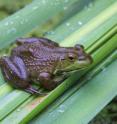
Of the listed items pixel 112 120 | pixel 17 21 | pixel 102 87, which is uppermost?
pixel 17 21

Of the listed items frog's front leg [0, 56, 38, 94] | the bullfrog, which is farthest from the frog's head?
frog's front leg [0, 56, 38, 94]

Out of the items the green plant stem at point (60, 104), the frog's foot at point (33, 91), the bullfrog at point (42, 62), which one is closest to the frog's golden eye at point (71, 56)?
the bullfrog at point (42, 62)

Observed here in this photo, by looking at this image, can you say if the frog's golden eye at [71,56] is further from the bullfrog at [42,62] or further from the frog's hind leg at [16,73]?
the frog's hind leg at [16,73]

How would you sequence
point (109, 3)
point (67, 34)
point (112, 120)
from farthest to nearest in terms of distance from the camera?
1. point (112, 120)
2. point (109, 3)
3. point (67, 34)

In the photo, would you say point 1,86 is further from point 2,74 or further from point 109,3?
point 109,3

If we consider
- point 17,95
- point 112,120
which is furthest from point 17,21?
point 112,120

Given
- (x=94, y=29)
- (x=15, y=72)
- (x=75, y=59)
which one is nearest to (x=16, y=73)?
(x=15, y=72)
